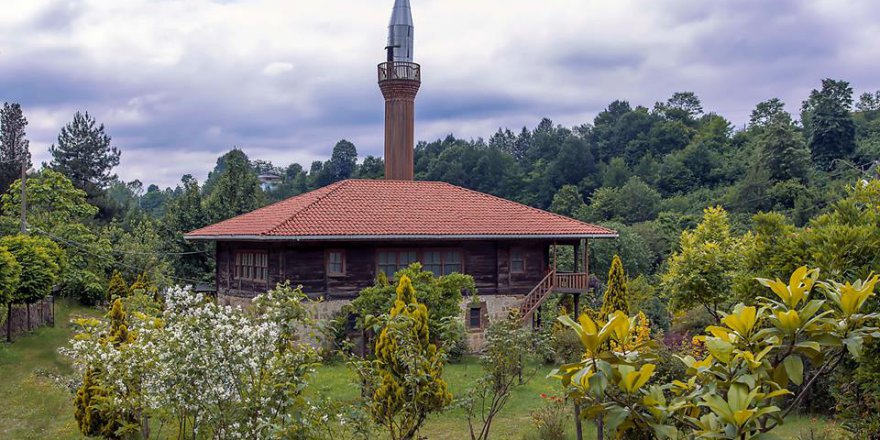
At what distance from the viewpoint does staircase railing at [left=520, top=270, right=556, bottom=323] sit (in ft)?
83.3

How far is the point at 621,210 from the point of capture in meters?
53.1

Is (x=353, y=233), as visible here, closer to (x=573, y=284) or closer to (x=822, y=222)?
(x=573, y=284)

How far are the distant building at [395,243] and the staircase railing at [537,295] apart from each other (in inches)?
1.5

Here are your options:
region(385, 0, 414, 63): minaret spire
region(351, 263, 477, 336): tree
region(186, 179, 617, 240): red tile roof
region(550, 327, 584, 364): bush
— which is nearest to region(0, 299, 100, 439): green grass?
region(186, 179, 617, 240): red tile roof

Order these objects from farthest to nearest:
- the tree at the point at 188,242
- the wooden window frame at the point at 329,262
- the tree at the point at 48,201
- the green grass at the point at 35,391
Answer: the tree at the point at 48,201 → the tree at the point at 188,242 → the wooden window frame at the point at 329,262 → the green grass at the point at 35,391

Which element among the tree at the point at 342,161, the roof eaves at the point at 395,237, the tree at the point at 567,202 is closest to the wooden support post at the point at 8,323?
the roof eaves at the point at 395,237

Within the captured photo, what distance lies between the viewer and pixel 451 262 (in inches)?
1017

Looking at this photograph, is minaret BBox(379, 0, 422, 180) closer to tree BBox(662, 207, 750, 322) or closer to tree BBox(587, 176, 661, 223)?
tree BBox(662, 207, 750, 322)

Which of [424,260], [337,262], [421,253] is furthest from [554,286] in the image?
[337,262]

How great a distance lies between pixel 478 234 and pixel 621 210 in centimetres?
3066

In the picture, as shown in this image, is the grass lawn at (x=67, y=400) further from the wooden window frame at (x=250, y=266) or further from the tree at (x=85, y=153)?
the tree at (x=85, y=153)

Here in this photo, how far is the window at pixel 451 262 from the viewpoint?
1013 inches

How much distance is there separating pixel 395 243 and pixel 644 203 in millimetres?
32497

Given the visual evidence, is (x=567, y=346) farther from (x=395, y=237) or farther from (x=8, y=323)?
(x=8, y=323)
